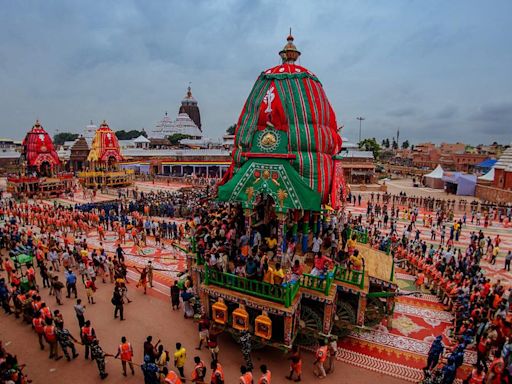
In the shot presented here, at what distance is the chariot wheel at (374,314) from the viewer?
1035 cm

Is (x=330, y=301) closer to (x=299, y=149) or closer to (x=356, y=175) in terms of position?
(x=299, y=149)

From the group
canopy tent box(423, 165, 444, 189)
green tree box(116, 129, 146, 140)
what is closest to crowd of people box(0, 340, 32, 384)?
canopy tent box(423, 165, 444, 189)

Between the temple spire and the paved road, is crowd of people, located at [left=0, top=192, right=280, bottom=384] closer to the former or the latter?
the paved road

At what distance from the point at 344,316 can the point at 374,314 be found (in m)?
1.28

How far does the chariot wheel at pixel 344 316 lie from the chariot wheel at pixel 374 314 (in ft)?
3.12

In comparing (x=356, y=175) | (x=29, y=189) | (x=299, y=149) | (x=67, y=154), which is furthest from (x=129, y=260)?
(x=67, y=154)

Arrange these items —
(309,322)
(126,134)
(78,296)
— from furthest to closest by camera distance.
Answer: (126,134) → (78,296) → (309,322)

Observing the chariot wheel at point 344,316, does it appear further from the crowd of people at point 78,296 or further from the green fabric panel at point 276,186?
the crowd of people at point 78,296

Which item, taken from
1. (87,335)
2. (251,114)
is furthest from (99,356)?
(251,114)

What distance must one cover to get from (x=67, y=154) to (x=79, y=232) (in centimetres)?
4990

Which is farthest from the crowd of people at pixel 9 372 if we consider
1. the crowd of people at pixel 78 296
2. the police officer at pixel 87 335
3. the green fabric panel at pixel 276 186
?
the green fabric panel at pixel 276 186

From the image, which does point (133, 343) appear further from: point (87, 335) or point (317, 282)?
point (317, 282)

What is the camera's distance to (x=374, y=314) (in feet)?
34.0

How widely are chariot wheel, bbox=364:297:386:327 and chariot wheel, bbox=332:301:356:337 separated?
3.12ft
